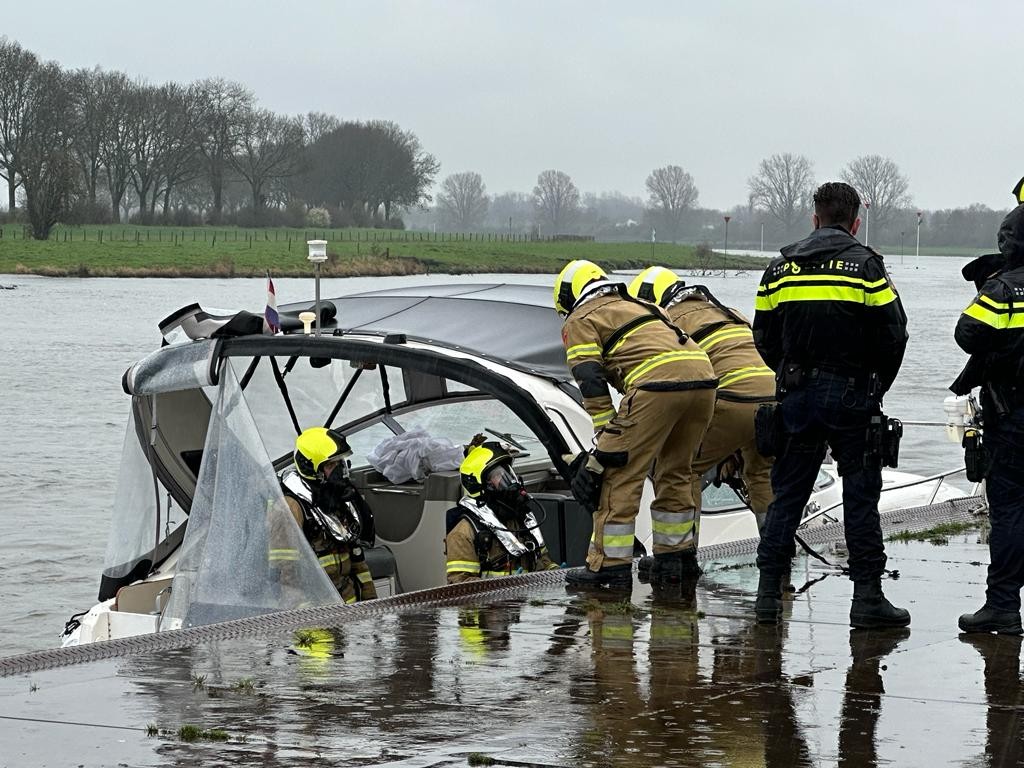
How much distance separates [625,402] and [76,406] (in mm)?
23760

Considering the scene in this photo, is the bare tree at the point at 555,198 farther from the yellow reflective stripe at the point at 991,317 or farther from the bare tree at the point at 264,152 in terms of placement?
the yellow reflective stripe at the point at 991,317

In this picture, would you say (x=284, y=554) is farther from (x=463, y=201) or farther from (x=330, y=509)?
(x=463, y=201)

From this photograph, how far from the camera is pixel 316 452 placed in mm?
8734

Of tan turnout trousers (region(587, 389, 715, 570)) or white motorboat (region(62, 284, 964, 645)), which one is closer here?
tan turnout trousers (region(587, 389, 715, 570))

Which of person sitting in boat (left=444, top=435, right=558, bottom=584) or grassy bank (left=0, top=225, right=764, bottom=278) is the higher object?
grassy bank (left=0, top=225, right=764, bottom=278)

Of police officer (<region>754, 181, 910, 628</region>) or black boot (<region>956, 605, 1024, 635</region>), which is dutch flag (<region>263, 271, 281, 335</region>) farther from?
black boot (<region>956, 605, 1024, 635</region>)

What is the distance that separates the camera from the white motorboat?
26.9 feet

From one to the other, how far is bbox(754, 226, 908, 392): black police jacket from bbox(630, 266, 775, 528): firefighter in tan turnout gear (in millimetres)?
1427

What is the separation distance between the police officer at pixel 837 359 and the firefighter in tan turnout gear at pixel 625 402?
0.81m

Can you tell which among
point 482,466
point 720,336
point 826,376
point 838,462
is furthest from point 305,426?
point 826,376

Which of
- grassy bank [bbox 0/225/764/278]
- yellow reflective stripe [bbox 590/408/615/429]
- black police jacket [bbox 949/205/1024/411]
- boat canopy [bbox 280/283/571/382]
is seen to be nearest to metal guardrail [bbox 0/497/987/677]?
yellow reflective stripe [bbox 590/408/615/429]

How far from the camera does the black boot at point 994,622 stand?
21.0 feet

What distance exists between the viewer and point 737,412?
310 inches

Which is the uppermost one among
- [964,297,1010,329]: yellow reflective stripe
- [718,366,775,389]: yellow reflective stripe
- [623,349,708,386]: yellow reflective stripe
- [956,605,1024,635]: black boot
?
[964,297,1010,329]: yellow reflective stripe
